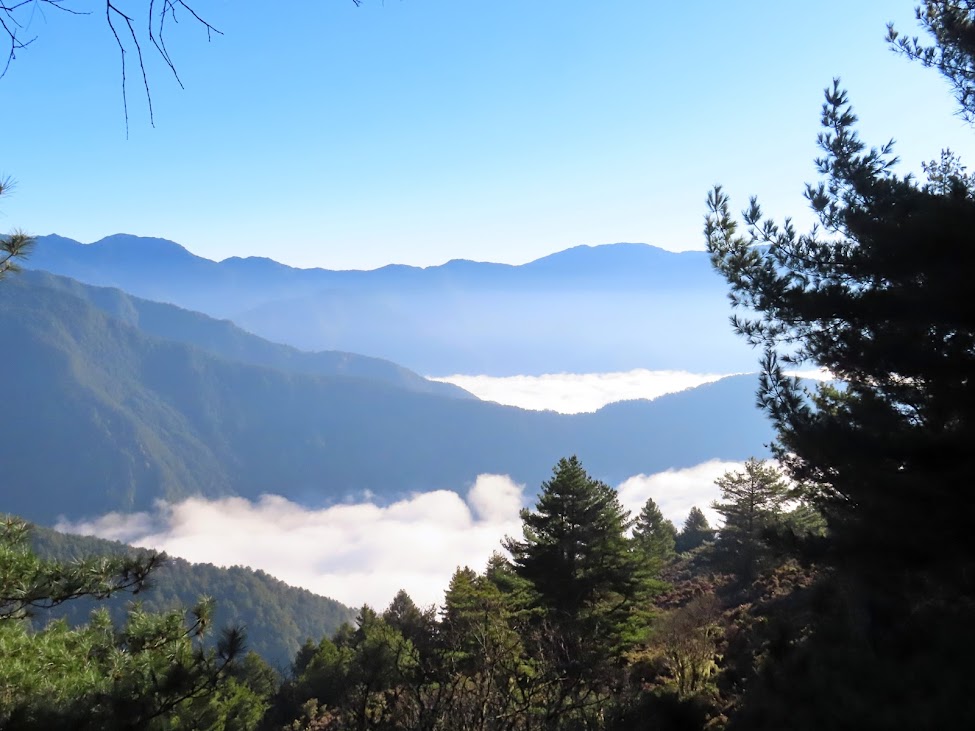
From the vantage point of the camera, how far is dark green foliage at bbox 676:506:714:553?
4875 cm

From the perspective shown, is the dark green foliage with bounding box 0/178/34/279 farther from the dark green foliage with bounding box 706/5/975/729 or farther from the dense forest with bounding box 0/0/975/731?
the dark green foliage with bounding box 706/5/975/729

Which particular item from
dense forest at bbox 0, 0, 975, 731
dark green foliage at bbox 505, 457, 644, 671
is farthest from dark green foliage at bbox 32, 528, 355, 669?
dense forest at bbox 0, 0, 975, 731

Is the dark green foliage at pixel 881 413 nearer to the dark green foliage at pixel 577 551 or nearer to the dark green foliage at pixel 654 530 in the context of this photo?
the dark green foliage at pixel 577 551

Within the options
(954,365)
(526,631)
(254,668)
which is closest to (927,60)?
(954,365)

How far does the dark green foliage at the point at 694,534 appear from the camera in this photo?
48.8m

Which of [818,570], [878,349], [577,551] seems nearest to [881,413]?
[878,349]

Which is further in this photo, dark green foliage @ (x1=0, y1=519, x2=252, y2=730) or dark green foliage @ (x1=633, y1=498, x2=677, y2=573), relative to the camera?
dark green foliage @ (x1=633, y1=498, x2=677, y2=573)

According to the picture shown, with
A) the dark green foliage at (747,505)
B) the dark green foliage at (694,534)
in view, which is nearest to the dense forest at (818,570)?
the dark green foliage at (747,505)

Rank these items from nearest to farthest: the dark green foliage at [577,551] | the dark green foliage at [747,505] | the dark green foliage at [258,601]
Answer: the dark green foliage at [577,551]
the dark green foliage at [747,505]
the dark green foliage at [258,601]

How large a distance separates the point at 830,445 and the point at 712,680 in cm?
527

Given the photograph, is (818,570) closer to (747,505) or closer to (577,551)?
(577,551)

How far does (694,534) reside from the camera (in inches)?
1984

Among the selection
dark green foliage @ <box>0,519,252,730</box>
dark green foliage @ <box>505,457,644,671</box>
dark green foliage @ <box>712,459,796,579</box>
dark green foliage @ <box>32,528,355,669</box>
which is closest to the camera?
dark green foliage @ <box>0,519,252,730</box>

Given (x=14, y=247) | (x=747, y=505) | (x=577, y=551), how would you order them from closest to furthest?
(x=14, y=247), (x=577, y=551), (x=747, y=505)
